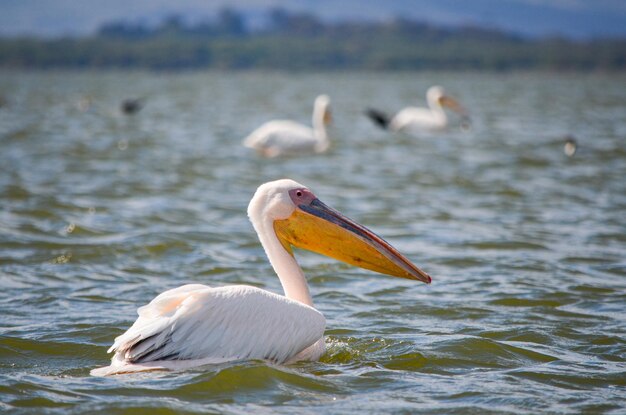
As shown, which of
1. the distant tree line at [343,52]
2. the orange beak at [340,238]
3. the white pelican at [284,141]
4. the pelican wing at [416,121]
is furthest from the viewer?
the distant tree line at [343,52]

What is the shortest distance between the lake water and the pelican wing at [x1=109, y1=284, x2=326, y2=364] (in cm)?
10

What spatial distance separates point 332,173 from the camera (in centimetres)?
1212

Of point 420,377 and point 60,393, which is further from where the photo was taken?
point 420,377

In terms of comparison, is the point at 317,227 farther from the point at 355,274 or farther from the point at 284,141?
the point at 284,141

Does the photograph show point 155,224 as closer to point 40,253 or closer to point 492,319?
point 40,253

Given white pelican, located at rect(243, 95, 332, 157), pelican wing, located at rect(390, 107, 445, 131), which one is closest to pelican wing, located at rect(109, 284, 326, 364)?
white pelican, located at rect(243, 95, 332, 157)

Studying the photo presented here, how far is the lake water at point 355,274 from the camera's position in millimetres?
4008

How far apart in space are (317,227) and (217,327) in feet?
2.88

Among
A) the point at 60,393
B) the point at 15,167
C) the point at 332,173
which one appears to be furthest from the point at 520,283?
the point at 15,167

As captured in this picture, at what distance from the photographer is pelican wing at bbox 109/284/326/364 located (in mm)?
3992

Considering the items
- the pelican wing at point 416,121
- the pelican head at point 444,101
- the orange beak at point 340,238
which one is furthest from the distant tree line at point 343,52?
the orange beak at point 340,238

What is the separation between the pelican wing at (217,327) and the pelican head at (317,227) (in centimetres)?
55

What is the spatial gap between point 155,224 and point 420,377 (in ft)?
14.3

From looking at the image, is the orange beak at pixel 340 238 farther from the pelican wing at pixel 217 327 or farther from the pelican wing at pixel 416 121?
the pelican wing at pixel 416 121
